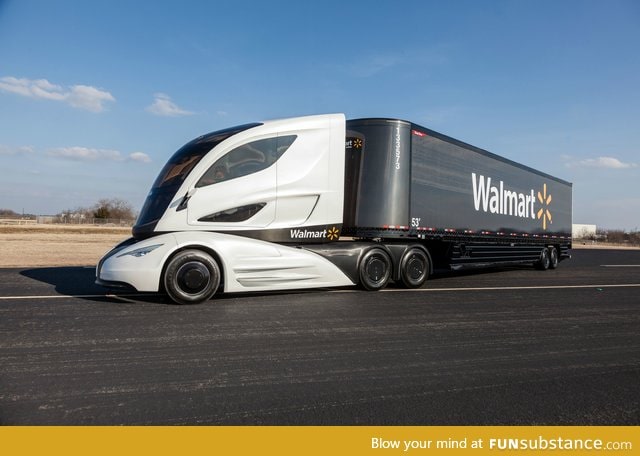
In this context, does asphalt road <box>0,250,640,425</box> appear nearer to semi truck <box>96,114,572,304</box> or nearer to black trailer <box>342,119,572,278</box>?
semi truck <box>96,114,572,304</box>

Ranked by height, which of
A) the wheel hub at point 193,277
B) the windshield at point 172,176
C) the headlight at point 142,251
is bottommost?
the wheel hub at point 193,277

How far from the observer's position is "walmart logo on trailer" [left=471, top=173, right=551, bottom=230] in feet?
38.0

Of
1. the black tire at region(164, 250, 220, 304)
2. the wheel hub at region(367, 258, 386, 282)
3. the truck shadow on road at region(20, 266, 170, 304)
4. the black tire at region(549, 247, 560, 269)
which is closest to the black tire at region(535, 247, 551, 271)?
the black tire at region(549, 247, 560, 269)

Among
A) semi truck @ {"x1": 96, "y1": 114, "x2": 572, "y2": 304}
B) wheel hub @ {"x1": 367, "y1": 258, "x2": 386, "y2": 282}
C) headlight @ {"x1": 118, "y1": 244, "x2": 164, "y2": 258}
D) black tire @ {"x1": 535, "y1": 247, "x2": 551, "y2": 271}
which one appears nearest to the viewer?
headlight @ {"x1": 118, "y1": 244, "x2": 164, "y2": 258}

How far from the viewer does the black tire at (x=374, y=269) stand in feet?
28.6

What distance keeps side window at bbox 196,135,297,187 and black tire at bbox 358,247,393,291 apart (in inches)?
105

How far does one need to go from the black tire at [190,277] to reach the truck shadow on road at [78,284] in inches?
15.6

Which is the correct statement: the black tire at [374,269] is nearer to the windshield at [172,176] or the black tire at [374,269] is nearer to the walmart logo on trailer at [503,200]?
the windshield at [172,176]

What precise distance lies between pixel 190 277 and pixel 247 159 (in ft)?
7.17

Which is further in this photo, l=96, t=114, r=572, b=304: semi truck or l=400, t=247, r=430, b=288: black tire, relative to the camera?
l=400, t=247, r=430, b=288: black tire

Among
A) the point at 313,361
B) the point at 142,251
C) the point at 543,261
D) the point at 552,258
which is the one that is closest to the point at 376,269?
the point at 142,251
